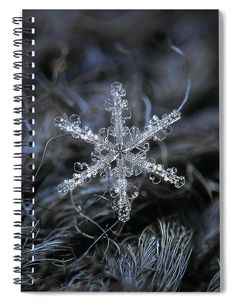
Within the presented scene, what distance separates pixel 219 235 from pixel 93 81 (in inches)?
23.9

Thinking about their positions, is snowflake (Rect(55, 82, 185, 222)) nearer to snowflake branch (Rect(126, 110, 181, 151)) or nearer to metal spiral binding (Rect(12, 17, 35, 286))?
snowflake branch (Rect(126, 110, 181, 151))

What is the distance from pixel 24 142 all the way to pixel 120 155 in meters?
0.30

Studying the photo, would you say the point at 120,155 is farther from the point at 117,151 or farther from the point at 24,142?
the point at 24,142

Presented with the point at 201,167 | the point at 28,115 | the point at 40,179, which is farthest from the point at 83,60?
the point at 201,167

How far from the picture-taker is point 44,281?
1.15m

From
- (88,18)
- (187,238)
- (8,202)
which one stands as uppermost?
(88,18)

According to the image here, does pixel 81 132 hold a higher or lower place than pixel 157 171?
higher

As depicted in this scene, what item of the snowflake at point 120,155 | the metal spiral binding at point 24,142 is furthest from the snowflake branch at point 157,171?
the metal spiral binding at point 24,142

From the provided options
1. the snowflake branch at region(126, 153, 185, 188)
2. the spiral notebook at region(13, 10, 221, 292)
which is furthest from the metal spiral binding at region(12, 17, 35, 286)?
the snowflake branch at region(126, 153, 185, 188)

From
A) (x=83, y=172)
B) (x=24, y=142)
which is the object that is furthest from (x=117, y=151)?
(x=24, y=142)

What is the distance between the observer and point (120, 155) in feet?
3.78

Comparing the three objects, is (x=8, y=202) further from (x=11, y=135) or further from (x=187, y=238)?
(x=187, y=238)

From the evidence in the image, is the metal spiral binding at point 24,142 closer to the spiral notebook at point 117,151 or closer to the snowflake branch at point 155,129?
the spiral notebook at point 117,151

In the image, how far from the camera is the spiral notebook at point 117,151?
1147 mm
